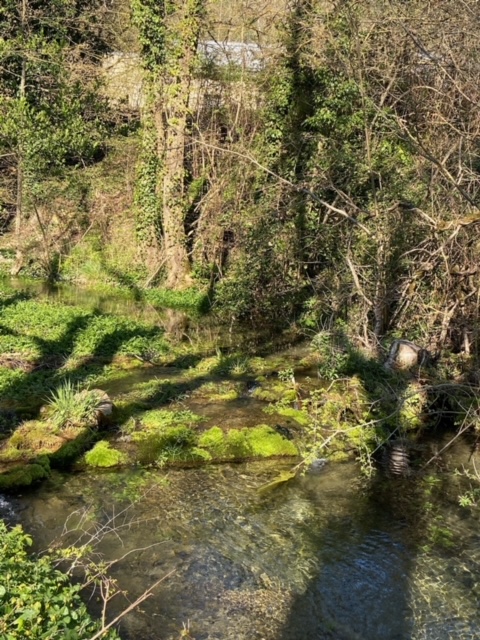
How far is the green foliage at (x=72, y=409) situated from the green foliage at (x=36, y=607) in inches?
175

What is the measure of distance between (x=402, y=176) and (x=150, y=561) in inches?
380

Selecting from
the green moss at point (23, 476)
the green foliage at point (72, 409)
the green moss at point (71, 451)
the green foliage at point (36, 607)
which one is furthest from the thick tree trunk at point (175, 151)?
the green foliage at point (36, 607)

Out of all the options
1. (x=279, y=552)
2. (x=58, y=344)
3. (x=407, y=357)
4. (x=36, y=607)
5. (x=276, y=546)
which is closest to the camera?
(x=36, y=607)

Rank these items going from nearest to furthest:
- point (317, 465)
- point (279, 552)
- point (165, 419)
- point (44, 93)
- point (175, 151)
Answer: point (279, 552) → point (317, 465) → point (165, 419) → point (175, 151) → point (44, 93)

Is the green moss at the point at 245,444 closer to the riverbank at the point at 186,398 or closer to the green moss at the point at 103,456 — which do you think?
the riverbank at the point at 186,398

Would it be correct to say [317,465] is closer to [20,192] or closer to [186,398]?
[186,398]

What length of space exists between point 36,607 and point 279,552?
10.9 feet

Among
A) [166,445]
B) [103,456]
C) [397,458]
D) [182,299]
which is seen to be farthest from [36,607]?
[182,299]

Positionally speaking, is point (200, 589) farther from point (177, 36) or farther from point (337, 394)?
point (177, 36)

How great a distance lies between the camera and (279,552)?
6461 millimetres

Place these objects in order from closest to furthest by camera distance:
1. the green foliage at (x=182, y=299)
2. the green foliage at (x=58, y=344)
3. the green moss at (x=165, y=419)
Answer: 1. the green moss at (x=165, y=419)
2. the green foliage at (x=58, y=344)
3. the green foliage at (x=182, y=299)

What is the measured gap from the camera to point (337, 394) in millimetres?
9992

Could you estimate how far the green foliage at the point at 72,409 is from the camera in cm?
891

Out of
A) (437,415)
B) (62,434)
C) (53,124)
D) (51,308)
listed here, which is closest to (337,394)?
(437,415)
